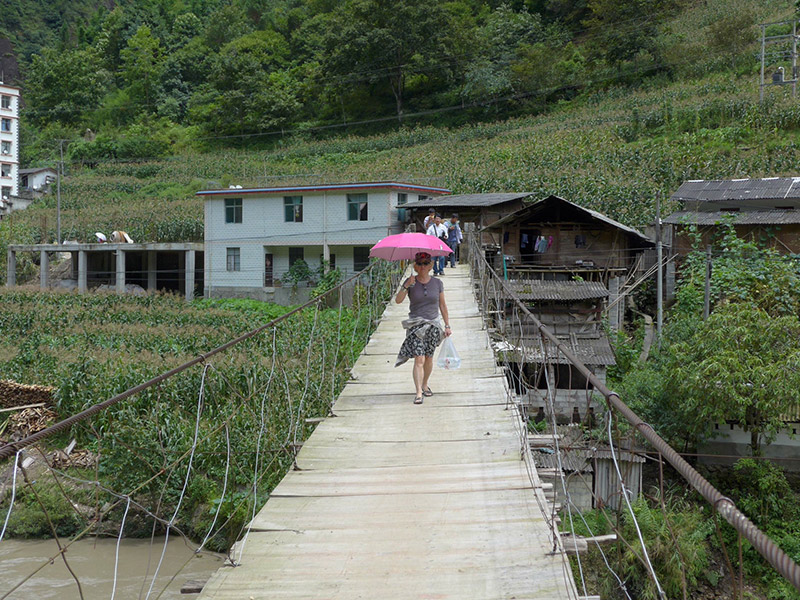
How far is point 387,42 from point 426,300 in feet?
163

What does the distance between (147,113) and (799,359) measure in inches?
2387

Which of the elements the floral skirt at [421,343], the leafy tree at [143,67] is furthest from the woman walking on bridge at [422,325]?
the leafy tree at [143,67]

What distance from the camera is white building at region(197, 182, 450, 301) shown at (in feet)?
91.5

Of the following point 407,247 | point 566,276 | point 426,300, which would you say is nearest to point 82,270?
point 566,276

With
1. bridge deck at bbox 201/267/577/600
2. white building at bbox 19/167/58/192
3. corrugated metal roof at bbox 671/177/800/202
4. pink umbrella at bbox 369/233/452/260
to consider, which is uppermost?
white building at bbox 19/167/58/192

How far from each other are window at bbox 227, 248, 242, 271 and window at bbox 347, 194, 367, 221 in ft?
16.2

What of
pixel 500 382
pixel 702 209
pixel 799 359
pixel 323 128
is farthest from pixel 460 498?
pixel 323 128

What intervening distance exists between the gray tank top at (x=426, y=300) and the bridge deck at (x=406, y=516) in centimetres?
87

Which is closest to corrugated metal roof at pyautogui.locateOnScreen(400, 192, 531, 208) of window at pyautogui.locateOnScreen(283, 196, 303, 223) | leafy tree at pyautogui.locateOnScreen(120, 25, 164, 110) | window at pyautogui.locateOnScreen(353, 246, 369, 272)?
window at pyautogui.locateOnScreen(353, 246, 369, 272)

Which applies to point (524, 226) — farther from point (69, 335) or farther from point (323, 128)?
point (323, 128)

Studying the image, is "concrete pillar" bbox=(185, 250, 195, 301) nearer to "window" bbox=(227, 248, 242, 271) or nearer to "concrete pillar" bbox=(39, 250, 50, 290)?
"window" bbox=(227, 248, 242, 271)

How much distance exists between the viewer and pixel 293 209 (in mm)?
29141

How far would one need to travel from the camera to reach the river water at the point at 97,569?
10.4 meters

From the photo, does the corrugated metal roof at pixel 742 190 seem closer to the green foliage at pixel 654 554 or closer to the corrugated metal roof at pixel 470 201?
the corrugated metal roof at pixel 470 201
